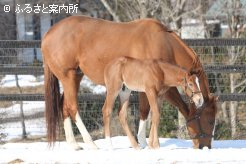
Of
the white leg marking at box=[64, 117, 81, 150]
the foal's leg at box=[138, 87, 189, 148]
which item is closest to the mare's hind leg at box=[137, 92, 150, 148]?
the foal's leg at box=[138, 87, 189, 148]

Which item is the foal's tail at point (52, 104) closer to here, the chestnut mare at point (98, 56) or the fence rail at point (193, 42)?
the chestnut mare at point (98, 56)

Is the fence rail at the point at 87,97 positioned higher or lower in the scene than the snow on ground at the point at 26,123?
higher

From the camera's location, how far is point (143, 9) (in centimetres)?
1202

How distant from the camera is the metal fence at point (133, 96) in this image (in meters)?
9.00

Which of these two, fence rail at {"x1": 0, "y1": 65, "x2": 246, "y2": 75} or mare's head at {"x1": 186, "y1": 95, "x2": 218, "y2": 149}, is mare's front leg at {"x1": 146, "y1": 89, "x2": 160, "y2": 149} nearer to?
mare's head at {"x1": 186, "y1": 95, "x2": 218, "y2": 149}

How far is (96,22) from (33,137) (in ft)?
14.6

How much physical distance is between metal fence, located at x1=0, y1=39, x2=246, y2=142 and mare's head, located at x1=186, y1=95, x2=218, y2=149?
204cm

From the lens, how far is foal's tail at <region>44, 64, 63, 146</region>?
7597 millimetres

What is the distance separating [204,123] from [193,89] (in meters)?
0.80

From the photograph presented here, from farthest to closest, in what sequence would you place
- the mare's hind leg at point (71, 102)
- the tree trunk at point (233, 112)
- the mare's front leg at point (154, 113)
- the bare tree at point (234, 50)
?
the bare tree at point (234, 50) < the tree trunk at point (233, 112) < the mare's hind leg at point (71, 102) < the mare's front leg at point (154, 113)

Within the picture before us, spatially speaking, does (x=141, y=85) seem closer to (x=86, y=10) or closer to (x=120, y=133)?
(x=120, y=133)

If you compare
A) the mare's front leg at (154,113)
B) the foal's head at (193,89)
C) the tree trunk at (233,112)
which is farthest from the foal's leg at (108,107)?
the tree trunk at (233,112)

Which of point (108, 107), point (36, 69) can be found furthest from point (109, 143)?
point (36, 69)

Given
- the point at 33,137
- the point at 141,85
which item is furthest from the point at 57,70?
the point at 33,137
